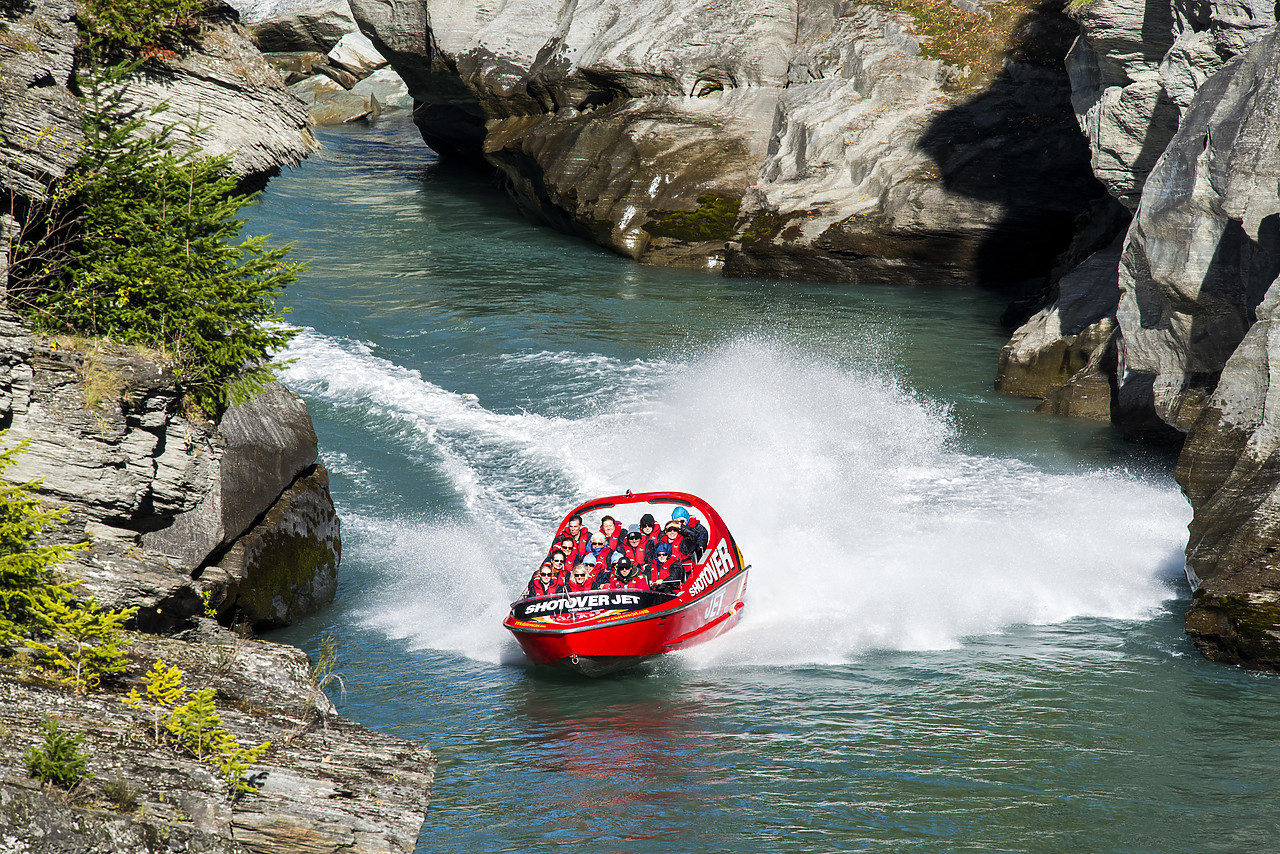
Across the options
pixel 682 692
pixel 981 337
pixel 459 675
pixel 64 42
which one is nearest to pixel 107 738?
pixel 459 675

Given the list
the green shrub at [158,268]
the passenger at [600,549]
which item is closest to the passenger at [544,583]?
the passenger at [600,549]

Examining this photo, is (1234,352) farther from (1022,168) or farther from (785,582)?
(1022,168)

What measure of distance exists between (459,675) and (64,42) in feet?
29.7

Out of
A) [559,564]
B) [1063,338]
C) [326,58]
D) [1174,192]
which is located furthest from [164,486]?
[326,58]

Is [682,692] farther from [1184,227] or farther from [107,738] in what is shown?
[1184,227]

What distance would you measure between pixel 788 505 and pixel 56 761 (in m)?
13.2

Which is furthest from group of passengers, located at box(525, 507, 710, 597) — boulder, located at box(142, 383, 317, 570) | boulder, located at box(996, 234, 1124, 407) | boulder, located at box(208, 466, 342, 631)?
boulder, located at box(996, 234, 1124, 407)

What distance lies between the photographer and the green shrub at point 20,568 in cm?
814

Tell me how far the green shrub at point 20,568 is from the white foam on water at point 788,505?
585 centimetres

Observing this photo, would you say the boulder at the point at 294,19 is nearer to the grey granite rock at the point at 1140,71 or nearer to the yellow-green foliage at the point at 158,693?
the grey granite rock at the point at 1140,71

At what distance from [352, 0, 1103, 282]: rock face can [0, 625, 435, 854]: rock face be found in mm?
24364

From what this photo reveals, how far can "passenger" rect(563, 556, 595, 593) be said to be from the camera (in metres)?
13.6

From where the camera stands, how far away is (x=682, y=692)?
41.1 ft

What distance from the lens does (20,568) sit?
810 cm
